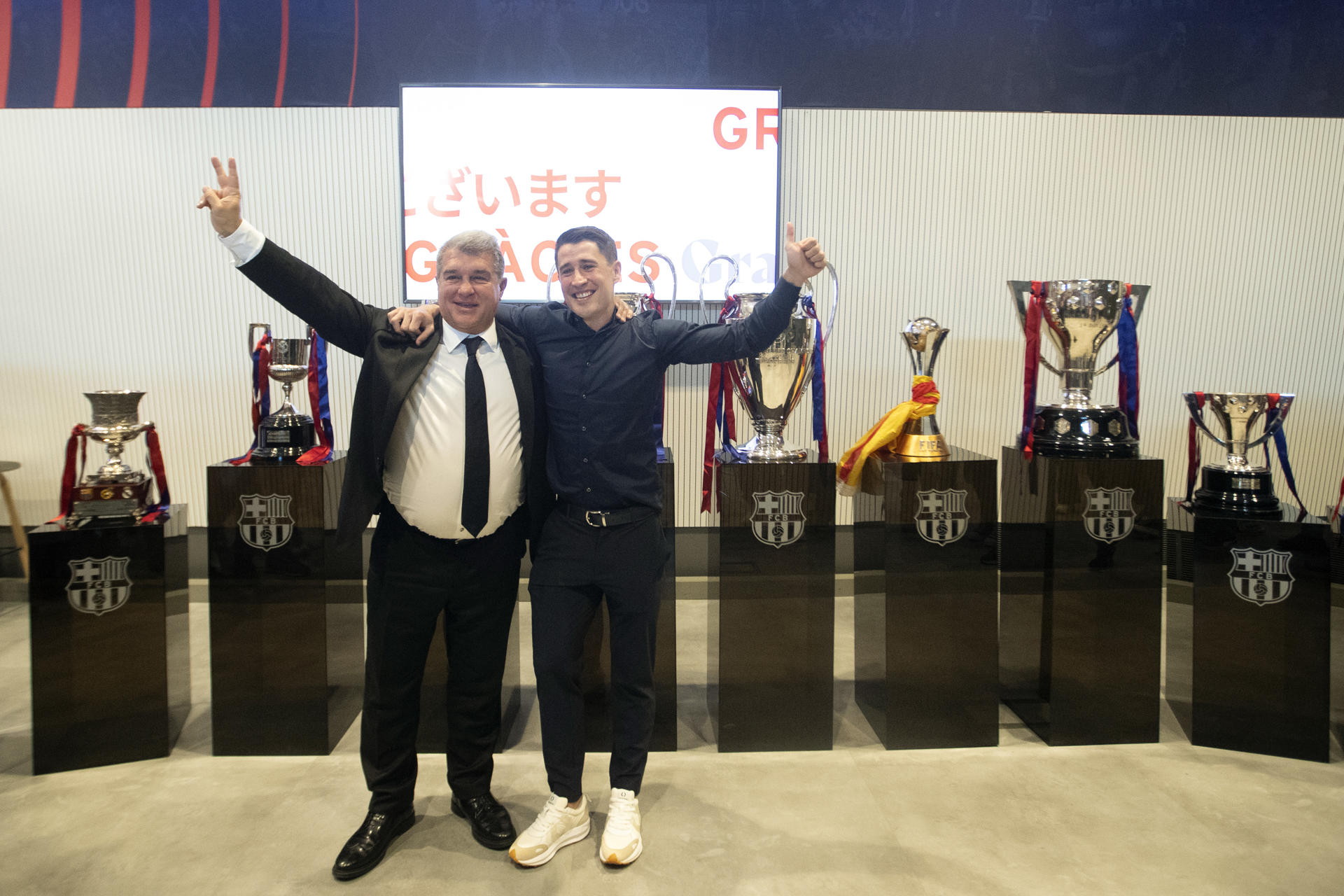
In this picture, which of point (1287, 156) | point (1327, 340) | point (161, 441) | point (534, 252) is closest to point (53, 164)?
point (161, 441)

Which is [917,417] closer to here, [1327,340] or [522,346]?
[522,346]

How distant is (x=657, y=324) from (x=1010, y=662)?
1786 millimetres

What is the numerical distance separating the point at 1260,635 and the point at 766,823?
1651mm

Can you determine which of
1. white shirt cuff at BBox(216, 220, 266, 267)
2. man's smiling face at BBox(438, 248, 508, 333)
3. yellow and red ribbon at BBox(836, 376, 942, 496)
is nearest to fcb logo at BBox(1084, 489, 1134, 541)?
yellow and red ribbon at BBox(836, 376, 942, 496)

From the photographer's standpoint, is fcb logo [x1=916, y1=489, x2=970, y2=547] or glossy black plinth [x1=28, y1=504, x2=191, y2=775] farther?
fcb logo [x1=916, y1=489, x2=970, y2=547]

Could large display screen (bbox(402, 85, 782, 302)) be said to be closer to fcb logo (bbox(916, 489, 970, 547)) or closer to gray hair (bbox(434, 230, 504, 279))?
fcb logo (bbox(916, 489, 970, 547))

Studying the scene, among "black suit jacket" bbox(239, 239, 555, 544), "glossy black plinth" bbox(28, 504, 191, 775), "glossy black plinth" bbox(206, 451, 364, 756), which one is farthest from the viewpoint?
"glossy black plinth" bbox(206, 451, 364, 756)

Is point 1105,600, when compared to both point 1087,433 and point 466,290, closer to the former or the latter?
point 1087,433

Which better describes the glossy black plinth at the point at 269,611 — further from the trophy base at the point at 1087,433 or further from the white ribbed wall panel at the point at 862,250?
the trophy base at the point at 1087,433

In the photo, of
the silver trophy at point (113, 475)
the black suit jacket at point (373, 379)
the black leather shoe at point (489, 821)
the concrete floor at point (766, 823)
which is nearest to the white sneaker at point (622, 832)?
the concrete floor at point (766, 823)

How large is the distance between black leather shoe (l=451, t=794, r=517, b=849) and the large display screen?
8.31 feet

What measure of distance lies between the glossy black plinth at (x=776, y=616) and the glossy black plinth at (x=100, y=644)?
172cm

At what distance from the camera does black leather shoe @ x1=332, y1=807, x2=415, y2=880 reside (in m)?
1.88

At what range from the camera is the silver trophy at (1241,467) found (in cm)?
252
